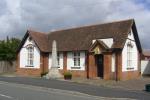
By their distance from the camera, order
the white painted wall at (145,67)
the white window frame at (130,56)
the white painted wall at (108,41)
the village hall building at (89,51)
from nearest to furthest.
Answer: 1. the village hall building at (89,51)
2. the white painted wall at (108,41)
3. the white window frame at (130,56)
4. the white painted wall at (145,67)

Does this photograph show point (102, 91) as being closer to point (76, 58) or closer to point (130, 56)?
point (130, 56)

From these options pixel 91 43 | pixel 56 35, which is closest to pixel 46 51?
pixel 56 35

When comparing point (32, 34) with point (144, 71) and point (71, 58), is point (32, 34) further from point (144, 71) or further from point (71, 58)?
point (144, 71)

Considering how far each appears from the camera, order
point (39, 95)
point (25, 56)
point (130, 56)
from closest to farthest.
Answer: point (39, 95), point (130, 56), point (25, 56)

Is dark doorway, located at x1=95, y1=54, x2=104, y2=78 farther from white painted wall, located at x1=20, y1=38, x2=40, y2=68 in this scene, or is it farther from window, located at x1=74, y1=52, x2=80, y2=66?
white painted wall, located at x1=20, y1=38, x2=40, y2=68

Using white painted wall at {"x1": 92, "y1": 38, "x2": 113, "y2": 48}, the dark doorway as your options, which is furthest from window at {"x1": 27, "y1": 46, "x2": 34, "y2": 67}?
white painted wall at {"x1": 92, "y1": 38, "x2": 113, "y2": 48}

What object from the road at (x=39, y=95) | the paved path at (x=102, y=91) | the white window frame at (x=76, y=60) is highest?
the white window frame at (x=76, y=60)

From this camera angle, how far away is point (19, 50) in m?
46.8

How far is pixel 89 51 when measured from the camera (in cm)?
3719

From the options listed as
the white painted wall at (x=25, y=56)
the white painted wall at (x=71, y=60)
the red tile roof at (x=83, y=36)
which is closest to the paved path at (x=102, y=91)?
the red tile roof at (x=83, y=36)

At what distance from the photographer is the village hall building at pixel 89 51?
117ft

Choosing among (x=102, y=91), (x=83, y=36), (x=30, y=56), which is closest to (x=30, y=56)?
(x=30, y=56)

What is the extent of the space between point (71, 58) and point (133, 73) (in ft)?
24.7

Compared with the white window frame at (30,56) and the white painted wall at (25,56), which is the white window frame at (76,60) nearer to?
the white painted wall at (25,56)
